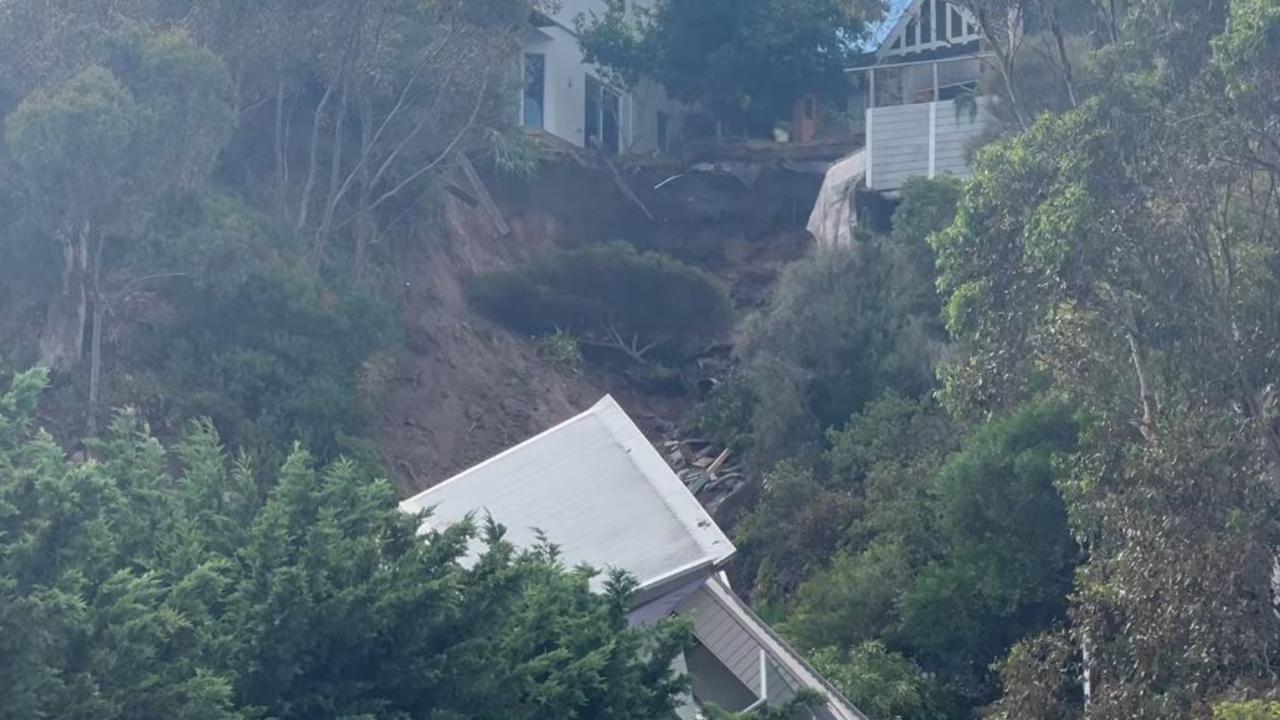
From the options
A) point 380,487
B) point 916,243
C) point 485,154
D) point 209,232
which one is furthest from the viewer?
point 485,154

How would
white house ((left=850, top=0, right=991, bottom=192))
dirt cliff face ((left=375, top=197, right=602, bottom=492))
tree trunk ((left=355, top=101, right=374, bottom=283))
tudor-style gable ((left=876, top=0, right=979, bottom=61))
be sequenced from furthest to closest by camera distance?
tudor-style gable ((left=876, top=0, right=979, bottom=61)) < white house ((left=850, top=0, right=991, bottom=192)) < dirt cliff face ((left=375, top=197, right=602, bottom=492)) < tree trunk ((left=355, top=101, right=374, bottom=283))

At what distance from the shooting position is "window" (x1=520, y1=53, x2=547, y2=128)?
46344mm

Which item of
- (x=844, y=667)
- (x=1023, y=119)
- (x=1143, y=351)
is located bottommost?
(x=844, y=667)

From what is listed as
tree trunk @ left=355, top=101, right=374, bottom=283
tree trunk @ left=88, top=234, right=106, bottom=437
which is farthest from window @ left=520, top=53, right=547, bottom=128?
tree trunk @ left=88, top=234, right=106, bottom=437

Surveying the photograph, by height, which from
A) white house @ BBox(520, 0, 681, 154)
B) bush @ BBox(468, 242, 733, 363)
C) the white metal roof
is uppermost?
white house @ BBox(520, 0, 681, 154)

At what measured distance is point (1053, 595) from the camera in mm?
26312

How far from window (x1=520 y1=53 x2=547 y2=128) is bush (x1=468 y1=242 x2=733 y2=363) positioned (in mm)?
5184

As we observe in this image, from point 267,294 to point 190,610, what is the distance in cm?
1730

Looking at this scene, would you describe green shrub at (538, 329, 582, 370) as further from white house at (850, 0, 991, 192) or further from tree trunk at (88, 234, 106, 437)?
tree trunk at (88, 234, 106, 437)

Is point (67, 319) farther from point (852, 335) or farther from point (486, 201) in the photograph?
point (486, 201)

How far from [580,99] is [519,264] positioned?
5.79 metres

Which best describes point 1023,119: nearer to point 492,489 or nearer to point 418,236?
point 492,489

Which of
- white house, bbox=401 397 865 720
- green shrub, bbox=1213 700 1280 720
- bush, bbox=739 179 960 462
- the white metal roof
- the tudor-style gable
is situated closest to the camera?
green shrub, bbox=1213 700 1280 720

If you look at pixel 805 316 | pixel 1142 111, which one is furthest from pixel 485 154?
pixel 1142 111
